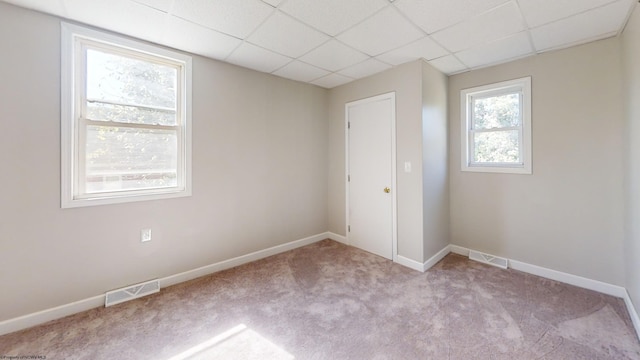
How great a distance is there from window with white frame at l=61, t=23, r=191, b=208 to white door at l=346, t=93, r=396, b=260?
7.29 feet

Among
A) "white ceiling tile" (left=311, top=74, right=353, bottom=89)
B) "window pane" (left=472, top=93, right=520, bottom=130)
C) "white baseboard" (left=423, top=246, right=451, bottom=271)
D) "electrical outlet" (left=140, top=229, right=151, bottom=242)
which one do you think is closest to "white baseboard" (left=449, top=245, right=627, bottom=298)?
"white baseboard" (left=423, top=246, right=451, bottom=271)

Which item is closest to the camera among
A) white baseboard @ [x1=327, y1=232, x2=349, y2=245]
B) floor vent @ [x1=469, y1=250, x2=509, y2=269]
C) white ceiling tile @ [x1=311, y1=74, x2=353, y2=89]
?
floor vent @ [x1=469, y1=250, x2=509, y2=269]

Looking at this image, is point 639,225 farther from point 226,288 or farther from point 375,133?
point 226,288

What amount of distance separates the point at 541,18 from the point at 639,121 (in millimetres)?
1085

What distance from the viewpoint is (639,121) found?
190 centimetres

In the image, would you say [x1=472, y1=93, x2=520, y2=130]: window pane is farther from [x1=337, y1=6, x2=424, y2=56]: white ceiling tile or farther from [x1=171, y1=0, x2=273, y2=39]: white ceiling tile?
[x1=171, y1=0, x2=273, y2=39]: white ceiling tile

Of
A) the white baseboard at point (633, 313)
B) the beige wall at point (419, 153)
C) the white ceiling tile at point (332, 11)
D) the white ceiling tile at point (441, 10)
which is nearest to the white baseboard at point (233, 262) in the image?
the beige wall at point (419, 153)

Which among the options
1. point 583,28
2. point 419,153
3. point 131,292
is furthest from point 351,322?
point 583,28

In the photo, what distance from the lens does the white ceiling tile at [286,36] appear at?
220 centimetres

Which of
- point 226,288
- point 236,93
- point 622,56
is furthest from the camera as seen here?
point 236,93

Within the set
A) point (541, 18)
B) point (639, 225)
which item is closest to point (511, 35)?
point (541, 18)

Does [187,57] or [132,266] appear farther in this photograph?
[187,57]

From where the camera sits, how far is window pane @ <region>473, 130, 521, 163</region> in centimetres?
311

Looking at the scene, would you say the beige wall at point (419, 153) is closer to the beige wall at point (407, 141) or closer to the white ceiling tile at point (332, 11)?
the beige wall at point (407, 141)
